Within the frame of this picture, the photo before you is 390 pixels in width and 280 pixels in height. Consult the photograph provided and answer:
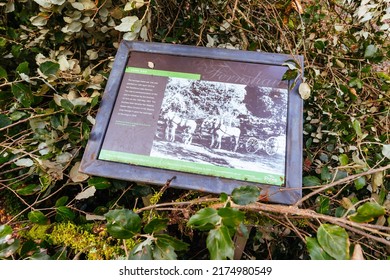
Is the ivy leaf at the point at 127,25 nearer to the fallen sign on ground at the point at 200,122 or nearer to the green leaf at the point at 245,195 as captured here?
the fallen sign on ground at the point at 200,122

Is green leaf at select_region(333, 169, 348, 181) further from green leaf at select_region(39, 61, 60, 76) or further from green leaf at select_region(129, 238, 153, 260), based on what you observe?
green leaf at select_region(39, 61, 60, 76)

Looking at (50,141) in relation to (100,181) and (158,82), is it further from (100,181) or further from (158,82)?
(158,82)

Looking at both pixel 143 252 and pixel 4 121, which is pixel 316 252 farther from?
pixel 4 121

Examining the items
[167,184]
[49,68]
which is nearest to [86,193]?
[167,184]

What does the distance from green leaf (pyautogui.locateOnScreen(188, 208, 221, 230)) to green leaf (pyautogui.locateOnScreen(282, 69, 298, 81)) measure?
620 millimetres

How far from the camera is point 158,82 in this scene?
117 centimetres

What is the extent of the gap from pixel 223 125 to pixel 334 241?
0.51 meters

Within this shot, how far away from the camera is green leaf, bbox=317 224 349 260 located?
708 mm

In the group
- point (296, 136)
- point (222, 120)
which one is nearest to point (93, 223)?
point (222, 120)

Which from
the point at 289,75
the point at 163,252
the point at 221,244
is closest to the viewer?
the point at 221,244

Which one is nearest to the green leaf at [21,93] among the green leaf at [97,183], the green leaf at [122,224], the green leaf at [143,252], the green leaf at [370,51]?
the green leaf at [97,183]

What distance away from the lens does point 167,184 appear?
0.97m

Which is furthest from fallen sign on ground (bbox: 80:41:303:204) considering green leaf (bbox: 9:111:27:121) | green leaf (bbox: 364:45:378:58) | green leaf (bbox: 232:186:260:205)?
green leaf (bbox: 364:45:378:58)
